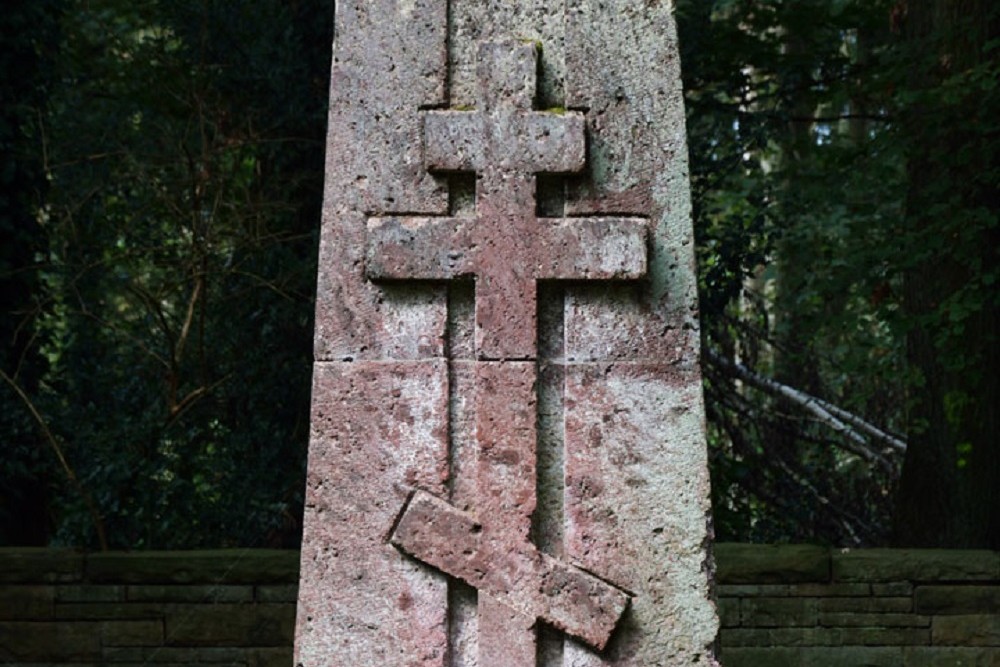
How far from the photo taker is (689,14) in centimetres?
821

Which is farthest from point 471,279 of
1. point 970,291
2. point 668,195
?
point 970,291

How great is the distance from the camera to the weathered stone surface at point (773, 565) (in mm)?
6586

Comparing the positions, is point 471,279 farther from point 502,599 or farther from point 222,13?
point 222,13

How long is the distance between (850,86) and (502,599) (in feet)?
18.6

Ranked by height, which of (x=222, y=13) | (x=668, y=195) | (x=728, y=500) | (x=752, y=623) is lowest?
(x=752, y=623)

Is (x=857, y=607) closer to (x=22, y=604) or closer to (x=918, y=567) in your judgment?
(x=918, y=567)

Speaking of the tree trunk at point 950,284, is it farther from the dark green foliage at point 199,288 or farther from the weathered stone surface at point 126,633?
the weathered stone surface at point 126,633

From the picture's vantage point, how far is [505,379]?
330cm

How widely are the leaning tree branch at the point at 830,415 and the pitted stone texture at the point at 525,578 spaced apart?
19.4 feet

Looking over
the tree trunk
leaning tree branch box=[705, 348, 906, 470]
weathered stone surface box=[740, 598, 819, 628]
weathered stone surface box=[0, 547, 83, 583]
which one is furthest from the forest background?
weathered stone surface box=[740, 598, 819, 628]

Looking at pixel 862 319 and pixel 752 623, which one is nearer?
pixel 752 623

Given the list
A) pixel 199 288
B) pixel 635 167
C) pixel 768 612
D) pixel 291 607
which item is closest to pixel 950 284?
pixel 768 612

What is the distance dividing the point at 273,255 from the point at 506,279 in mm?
4621

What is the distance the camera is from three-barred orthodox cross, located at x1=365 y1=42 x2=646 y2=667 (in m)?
3.27
